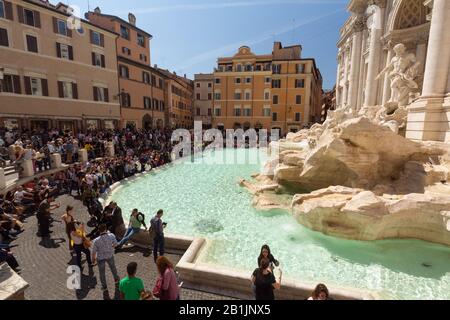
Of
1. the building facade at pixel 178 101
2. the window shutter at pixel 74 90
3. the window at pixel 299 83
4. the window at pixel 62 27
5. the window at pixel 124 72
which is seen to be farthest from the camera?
the window at pixel 299 83

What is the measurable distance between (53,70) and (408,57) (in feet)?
81.2

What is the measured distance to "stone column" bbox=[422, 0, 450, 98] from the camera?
31.6 feet

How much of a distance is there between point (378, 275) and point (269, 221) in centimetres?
341

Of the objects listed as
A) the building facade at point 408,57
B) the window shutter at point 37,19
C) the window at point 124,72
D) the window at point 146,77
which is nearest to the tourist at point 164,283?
the building facade at point 408,57

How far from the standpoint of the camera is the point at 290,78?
3991 centimetres

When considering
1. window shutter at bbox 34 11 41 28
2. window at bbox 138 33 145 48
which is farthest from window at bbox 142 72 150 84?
window shutter at bbox 34 11 41 28

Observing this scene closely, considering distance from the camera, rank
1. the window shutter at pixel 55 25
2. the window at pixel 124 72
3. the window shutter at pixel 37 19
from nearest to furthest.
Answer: the window shutter at pixel 37 19
the window shutter at pixel 55 25
the window at pixel 124 72

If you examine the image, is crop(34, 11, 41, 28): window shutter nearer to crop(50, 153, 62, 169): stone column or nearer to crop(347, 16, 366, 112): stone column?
crop(50, 153, 62, 169): stone column

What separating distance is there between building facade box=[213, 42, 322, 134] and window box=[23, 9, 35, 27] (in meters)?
27.6

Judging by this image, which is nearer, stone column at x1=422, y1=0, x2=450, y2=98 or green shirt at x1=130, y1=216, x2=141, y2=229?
green shirt at x1=130, y1=216, x2=141, y2=229

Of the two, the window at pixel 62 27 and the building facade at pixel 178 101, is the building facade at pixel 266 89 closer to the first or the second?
the building facade at pixel 178 101

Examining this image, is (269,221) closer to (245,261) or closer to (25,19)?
(245,261)

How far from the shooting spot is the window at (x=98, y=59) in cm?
2270

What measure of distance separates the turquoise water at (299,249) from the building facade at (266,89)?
33328 mm
